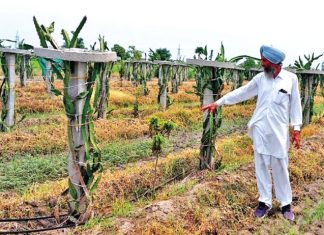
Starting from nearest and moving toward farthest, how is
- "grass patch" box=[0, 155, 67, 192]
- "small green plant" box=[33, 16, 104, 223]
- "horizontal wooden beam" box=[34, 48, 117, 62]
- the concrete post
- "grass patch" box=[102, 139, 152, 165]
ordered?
1. "horizontal wooden beam" box=[34, 48, 117, 62]
2. "small green plant" box=[33, 16, 104, 223]
3. "grass patch" box=[0, 155, 67, 192]
4. "grass patch" box=[102, 139, 152, 165]
5. the concrete post

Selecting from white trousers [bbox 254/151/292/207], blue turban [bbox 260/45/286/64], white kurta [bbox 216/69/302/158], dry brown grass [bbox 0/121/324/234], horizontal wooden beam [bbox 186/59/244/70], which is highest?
blue turban [bbox 260/45/286/64]

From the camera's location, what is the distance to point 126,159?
25.6ft

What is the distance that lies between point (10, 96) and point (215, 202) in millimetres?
6836

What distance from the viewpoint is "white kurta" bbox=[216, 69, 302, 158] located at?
14.9 ft

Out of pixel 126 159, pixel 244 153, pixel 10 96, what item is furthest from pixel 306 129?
pixel 10 96

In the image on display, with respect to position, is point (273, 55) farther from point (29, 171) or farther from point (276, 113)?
point (29, 171)

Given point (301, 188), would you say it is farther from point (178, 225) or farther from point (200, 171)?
point (178, 225)

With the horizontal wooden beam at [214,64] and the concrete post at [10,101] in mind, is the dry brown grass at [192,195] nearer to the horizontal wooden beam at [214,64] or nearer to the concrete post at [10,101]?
the horizontal wooden beam at [214,64]

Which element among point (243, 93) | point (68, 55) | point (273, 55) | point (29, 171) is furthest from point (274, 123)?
point (29, 171)

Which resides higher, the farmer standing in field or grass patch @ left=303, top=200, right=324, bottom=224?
the farmer standing in field

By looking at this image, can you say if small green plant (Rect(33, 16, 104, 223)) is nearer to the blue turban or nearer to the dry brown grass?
the dry brown grass

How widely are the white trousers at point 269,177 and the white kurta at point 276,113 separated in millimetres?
92

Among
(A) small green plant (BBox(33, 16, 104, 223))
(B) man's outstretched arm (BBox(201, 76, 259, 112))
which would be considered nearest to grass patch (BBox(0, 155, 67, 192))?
(A) small green plant (BBox(33, 16, 104, 223))

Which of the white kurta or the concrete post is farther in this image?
the concrete post
